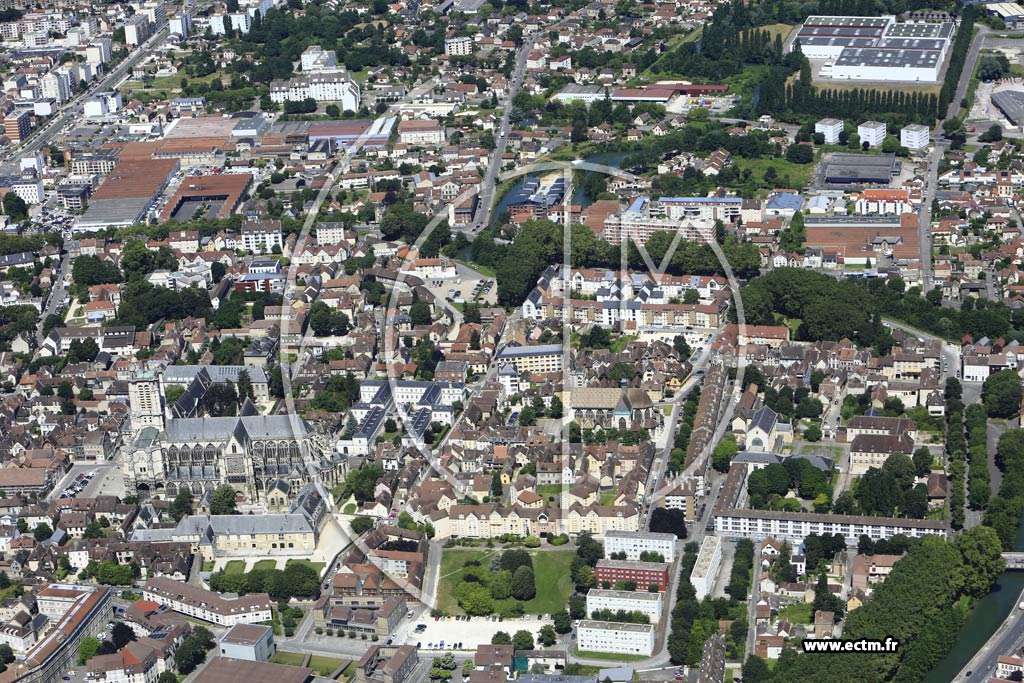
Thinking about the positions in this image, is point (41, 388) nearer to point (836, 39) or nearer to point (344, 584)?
point (344, 584)

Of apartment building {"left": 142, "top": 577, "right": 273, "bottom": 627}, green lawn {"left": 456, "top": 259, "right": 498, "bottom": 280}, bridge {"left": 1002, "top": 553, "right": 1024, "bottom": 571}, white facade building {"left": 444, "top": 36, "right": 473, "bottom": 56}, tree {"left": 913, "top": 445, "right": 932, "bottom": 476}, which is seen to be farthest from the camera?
white facade building {"left": 444, "top": 36, "right": 473, "bottom": 56}

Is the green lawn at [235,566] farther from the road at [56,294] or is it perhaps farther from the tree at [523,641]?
the road at [56,294]

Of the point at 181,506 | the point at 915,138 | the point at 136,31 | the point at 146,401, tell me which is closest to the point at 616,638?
the point at 181,506

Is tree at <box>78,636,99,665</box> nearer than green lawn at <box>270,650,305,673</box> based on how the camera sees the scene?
No

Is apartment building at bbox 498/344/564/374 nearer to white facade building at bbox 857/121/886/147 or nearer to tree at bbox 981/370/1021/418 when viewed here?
tree at bbox 981/370/1021/418

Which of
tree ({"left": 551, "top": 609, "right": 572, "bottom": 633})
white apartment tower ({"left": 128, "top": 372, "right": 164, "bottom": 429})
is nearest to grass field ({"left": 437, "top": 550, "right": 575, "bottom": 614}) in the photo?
tree ({"left": 551, "top": 609, "right": 572, "bottom": 633})

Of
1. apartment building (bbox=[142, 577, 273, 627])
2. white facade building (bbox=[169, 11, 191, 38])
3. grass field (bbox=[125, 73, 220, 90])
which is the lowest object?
white facade building (bbox=[169, 11, 191, 38])

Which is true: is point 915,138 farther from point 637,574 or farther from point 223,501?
point 223,501

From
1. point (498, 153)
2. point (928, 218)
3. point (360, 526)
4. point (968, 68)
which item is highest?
point (360, 526)
